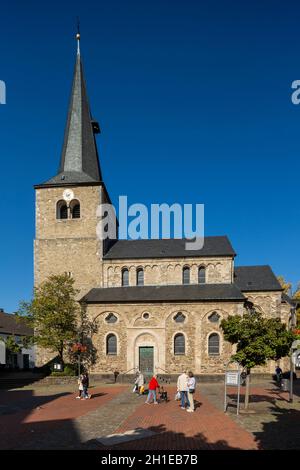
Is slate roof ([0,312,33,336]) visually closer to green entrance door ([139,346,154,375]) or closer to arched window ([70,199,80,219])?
arched window ([70,199,80,219])

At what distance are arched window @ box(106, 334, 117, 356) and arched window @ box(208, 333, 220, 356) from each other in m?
8.10

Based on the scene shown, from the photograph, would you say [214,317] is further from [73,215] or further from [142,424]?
[142,424]

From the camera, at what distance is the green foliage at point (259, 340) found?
49.4 ft

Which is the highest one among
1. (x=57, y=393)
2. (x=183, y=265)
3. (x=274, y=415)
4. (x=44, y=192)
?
(x=44, y=192)

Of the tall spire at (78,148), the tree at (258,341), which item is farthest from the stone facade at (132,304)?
the tree at (258,341)

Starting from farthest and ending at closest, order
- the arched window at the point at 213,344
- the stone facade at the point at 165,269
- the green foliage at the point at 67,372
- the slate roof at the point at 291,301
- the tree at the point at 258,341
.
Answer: the stone facade at the point at 165,269
the arched window at the point at 213,344
the green foliage at the point at 67,372
the slate roof at the point at 291,301
the tree at the point at 258,341

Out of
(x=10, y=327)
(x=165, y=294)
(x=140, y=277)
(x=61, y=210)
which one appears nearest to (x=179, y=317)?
(x=165, y=294)

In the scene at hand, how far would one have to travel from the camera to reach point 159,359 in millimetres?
29516

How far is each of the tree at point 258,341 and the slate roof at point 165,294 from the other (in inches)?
533

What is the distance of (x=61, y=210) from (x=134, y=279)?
33.9ft

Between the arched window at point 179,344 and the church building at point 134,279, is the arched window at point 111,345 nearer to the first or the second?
the church building at point 134,279
